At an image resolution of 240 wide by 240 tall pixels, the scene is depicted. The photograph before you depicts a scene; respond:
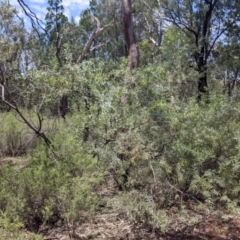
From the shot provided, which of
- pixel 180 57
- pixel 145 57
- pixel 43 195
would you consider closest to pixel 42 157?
pixel 43 195

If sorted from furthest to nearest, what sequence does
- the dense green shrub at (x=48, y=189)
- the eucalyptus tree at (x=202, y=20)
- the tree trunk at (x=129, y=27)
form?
the eucalyptus tree at (x=202, y=20) → the tree trunk at (x=129, y=27) → the dense green shrub at (x=48, y=189)

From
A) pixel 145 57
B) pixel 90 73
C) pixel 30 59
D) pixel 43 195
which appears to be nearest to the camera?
pixel 43 195

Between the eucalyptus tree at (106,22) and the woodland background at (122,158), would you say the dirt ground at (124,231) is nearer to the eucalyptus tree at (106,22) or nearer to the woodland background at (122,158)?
the woodland background at (122,158)

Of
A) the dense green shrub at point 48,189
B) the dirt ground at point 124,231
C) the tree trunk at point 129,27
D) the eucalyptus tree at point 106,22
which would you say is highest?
the eucalyptus tree at point 106,22

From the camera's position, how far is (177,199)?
174 inches

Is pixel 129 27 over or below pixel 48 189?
over

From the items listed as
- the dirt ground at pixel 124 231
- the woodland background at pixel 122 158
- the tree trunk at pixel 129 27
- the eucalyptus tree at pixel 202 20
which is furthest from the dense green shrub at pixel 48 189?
the eucalyptus tree at pixel 202 20

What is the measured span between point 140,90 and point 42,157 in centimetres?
154

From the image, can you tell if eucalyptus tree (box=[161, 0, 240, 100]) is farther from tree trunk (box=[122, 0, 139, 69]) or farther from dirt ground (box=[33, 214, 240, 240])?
dirt ground (box=[33, 214, 240, 240])

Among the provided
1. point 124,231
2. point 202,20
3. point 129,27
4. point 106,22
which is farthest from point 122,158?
point 106,22

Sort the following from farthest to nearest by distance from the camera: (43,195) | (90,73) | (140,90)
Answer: (90,73) < (140,90) < (43,195)

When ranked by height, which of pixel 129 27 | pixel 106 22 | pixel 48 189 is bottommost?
pixel 48 189

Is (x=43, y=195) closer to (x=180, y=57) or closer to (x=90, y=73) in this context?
(x=90, y=73)

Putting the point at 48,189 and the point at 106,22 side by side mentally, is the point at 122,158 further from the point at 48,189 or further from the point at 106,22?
the point at 106,22
